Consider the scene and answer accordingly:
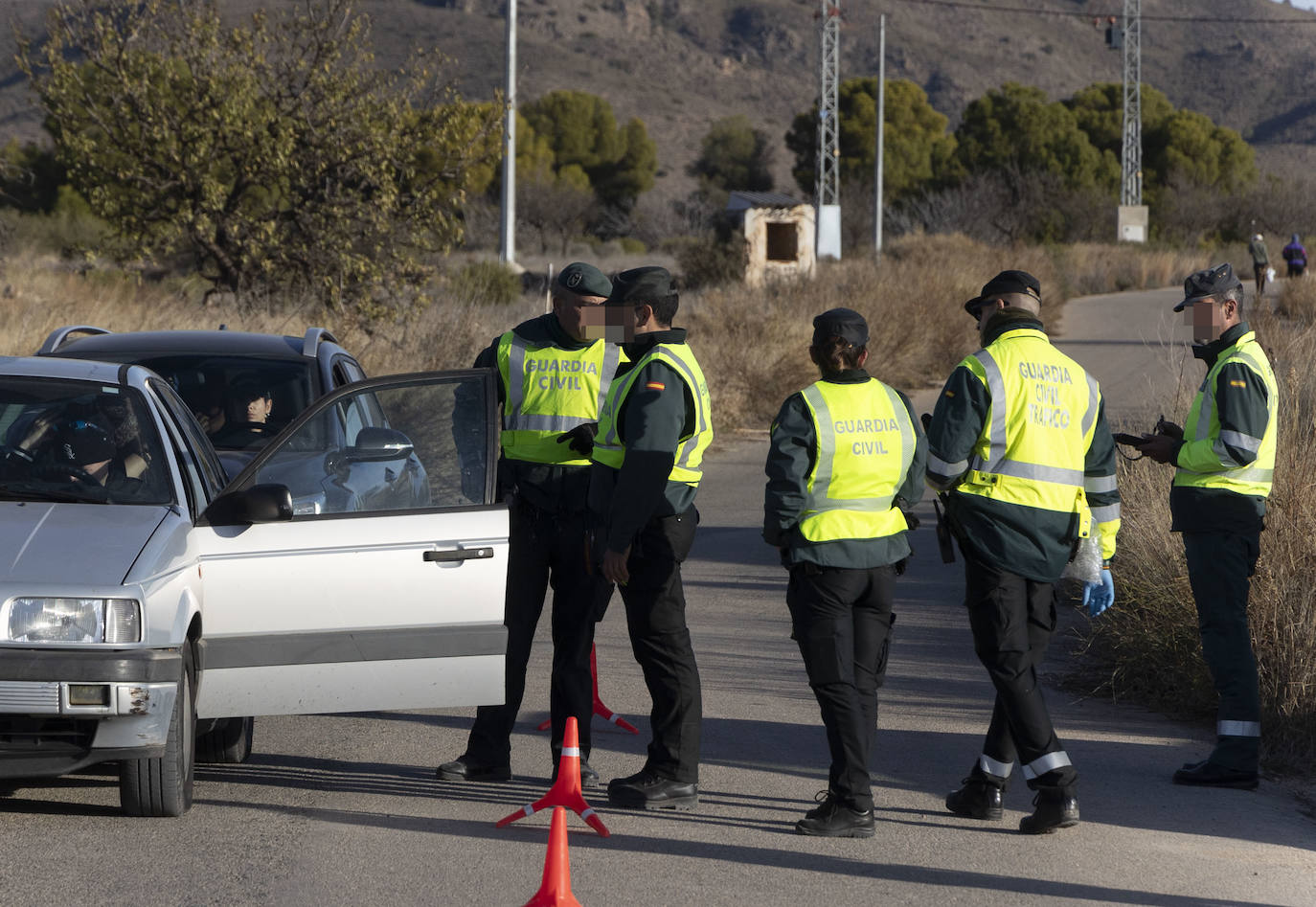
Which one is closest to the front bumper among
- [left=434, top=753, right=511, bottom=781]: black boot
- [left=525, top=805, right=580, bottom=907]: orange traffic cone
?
[left=434, top=753, right=511, bottom=781]: black boot

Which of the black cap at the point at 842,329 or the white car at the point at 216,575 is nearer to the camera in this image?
the white car at the point at 216,575

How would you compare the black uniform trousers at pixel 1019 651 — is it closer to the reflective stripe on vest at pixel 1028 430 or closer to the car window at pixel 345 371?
the reflective stripe on vest at pixel 1028 430

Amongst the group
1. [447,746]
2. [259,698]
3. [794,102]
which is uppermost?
[794,102]

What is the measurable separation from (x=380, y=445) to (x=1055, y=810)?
263cm

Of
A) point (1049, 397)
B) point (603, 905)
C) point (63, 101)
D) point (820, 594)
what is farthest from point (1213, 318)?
point (63, 101)

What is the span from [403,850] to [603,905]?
2.64 feet

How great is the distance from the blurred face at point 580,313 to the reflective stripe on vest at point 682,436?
1.18 feet

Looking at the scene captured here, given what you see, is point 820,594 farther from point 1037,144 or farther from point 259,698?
point 1037,144

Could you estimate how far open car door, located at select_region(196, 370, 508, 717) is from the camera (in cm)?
523

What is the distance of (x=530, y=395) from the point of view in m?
5.75

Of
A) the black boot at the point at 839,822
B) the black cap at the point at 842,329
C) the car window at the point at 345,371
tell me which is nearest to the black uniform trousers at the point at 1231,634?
the black boot at the point at 839,822

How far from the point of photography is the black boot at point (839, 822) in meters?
5.19

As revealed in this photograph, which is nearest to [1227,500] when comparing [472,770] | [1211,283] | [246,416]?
[1211,283]

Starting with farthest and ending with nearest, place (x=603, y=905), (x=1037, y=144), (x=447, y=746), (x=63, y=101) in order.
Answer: (x=1037, y=144), (x=63, y=101), (x=447, y=746), (x=603, y=905)
